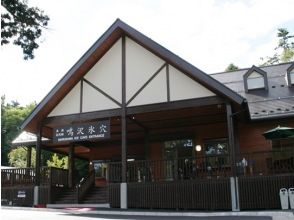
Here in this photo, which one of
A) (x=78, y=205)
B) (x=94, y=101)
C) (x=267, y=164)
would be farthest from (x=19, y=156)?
(x=267, y=164)

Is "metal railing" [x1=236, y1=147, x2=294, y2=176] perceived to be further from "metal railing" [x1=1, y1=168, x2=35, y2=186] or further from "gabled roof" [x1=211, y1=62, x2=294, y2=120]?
"metal railing" [x1=1, y1=168, x2=35, y2=186]

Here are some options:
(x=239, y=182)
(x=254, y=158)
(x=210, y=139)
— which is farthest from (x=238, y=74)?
(x=239, y=182)

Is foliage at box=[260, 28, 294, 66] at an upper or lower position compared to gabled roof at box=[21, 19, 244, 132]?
upper

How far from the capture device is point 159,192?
14.6 m

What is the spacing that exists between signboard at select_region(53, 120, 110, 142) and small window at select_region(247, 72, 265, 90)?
7961 mm

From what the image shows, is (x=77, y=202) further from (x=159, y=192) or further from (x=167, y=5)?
(x=167, y=5)

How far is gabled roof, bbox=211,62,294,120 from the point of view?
54.9 ft

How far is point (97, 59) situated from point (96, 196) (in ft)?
18.9

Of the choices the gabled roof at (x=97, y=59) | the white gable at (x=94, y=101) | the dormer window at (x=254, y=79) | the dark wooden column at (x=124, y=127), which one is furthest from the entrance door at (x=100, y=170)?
the dormer window at (x=254, y=79)

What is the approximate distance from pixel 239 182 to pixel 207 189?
1.15 meters

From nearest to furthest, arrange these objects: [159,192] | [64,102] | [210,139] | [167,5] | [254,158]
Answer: [167,5] → [159,192] → [254,158] → [64,102] → [210,139]

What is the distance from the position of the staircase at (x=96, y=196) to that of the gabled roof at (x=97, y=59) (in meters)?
3.83

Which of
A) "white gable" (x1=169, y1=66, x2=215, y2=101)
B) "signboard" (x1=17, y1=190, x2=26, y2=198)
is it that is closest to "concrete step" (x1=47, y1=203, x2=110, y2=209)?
"signboard" (x1=17, y1=190, x2=26, y2=198)

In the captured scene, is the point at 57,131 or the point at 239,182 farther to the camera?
the point at 57,131
